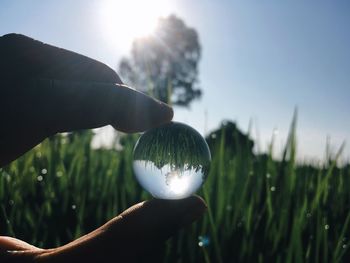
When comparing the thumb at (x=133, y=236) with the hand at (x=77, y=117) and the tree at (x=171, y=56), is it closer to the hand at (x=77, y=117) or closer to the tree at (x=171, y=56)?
the hand at (x=77, y=117)

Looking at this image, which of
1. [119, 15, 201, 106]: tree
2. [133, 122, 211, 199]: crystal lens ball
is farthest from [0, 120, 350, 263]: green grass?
[119, 15, 201, 106]: tree

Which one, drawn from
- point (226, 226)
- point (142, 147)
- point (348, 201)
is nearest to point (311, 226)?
point (226, 226)

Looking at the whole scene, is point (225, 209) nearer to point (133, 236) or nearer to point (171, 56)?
point (133, 236)

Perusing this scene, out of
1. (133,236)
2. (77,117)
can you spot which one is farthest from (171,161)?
(77,117)

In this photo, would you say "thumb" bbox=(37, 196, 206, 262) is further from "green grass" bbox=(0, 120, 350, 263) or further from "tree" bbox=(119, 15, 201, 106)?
"tree" bbox=(119, 15, 201, 106)

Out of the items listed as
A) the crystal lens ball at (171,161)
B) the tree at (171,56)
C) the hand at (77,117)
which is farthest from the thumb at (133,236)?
the tree at (171,56)

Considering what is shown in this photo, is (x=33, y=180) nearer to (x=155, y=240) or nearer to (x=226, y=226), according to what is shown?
(x=226, y=226)
